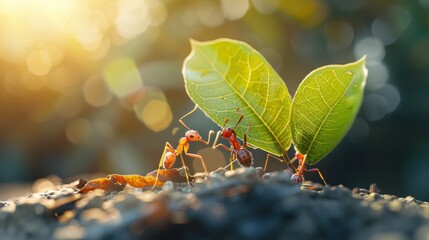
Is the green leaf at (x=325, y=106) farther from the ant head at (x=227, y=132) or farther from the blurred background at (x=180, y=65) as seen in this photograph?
the blurred background at (x=180, y=65)

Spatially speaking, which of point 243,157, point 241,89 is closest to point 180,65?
point 243,157

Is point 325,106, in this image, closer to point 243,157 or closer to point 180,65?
point 243,157

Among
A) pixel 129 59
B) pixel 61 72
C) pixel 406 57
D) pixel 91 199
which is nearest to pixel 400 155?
pixel 406 57

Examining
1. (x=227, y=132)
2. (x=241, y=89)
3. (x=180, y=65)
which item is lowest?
(x=180, y=65)

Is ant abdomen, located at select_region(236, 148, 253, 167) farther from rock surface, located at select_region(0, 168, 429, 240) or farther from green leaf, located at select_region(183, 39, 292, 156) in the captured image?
rock surface, located at select_region(0, 168, 429, 240)

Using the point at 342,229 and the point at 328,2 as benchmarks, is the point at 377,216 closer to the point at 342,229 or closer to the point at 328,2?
the point at 342,229
